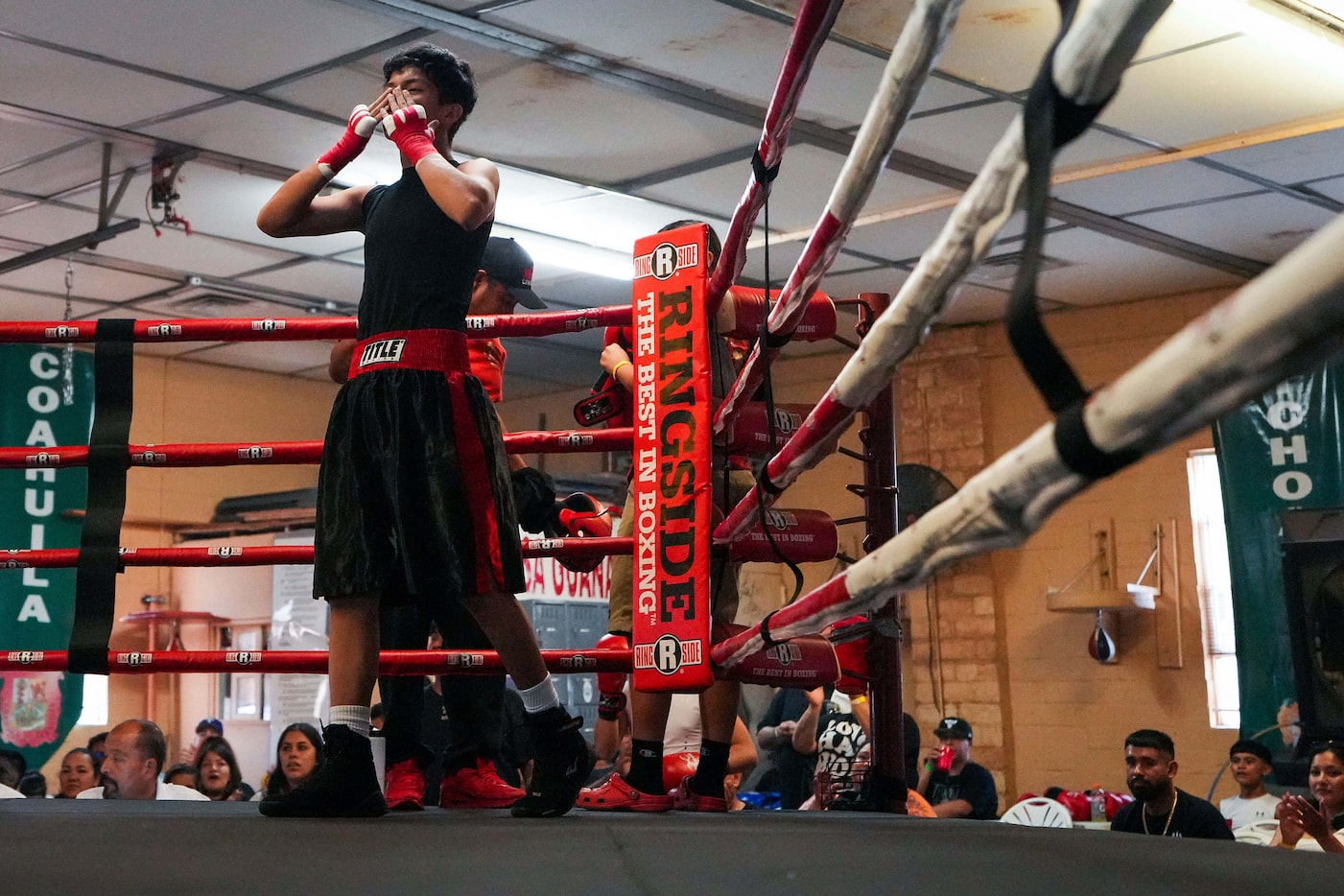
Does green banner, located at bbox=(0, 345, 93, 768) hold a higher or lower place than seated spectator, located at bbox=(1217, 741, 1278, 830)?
higher

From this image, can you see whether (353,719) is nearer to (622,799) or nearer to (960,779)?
(622,799)

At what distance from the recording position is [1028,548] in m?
7.56

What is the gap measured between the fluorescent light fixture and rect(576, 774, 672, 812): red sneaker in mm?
2958

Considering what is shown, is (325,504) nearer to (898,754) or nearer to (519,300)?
(519,300)

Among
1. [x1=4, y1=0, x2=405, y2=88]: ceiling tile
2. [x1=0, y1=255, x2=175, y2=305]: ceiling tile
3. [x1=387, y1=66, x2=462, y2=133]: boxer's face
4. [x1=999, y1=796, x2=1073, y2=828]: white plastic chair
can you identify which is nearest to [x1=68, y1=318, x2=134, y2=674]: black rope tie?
[x1=387, y1=66, x2=462, y2=133]: boxer's face

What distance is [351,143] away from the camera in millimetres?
2029

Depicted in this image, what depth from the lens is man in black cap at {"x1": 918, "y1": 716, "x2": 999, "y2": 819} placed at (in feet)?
18.2

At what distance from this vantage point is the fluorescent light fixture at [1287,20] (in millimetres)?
4086

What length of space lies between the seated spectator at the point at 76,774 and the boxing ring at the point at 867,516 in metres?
3.80

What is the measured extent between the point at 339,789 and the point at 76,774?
15.2 feet

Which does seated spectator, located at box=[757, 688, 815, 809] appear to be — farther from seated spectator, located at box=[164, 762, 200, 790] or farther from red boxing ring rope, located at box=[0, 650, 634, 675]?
red boxing ring rope, located at box=[0, 650, 634, 675]

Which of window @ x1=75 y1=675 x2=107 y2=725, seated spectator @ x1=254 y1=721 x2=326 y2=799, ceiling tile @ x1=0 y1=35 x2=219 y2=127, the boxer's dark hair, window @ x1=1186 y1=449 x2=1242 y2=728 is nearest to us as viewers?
the boxer's dark hair

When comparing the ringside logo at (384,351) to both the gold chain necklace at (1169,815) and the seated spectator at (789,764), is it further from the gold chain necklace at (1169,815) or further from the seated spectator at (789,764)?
the seated spectator at (789,764)

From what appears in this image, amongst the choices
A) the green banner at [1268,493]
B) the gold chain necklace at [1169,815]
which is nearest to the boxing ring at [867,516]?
the gold chain necklace at [1169,815]
